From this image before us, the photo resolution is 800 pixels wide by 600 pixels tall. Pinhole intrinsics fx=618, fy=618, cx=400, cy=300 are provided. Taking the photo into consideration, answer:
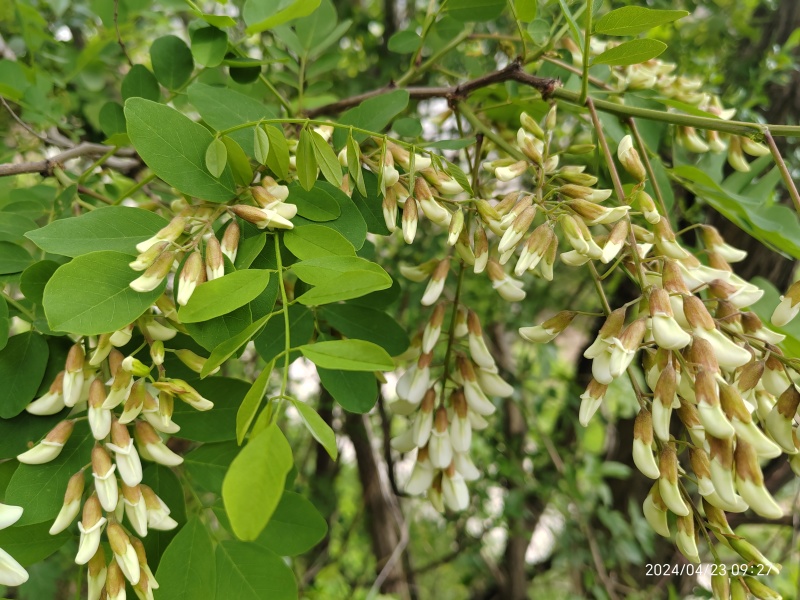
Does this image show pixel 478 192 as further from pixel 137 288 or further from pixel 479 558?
pixel 479 558

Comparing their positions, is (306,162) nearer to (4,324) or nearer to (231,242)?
(231,242)

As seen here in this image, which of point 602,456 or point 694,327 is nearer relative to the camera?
point 694,327

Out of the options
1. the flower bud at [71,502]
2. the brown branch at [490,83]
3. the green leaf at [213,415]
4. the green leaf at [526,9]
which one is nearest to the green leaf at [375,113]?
the brown branch at [490,83]

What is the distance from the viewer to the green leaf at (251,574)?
0.48 meters

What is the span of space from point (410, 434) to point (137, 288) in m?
0.33

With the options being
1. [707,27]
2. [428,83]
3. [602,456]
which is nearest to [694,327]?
[428,83]

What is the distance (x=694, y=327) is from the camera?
1.30ft

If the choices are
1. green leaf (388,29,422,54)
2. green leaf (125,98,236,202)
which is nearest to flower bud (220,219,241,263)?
green leaf (125,98,236,202)

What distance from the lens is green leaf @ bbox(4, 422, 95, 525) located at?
44 cm

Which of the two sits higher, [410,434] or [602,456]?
[410,434]

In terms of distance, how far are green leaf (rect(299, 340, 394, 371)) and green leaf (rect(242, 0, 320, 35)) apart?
28cm

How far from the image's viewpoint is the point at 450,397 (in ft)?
1.97

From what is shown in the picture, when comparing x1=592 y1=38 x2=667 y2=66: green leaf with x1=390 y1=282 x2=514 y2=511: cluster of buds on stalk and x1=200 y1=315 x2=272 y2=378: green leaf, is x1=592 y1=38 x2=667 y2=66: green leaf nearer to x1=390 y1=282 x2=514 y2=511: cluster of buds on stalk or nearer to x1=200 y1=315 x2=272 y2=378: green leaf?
x1=390 y1=282 x2=514 y2=511: cluster of buds on stalk

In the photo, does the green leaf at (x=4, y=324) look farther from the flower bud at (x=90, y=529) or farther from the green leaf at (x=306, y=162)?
the green leaf at (x=306, y=162)
